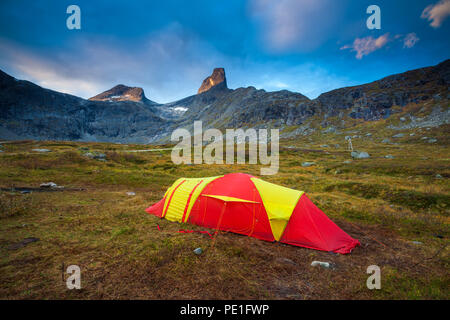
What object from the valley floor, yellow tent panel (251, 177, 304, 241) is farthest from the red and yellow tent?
the valley floor

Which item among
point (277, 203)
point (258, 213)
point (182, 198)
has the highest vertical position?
point (277, 203)

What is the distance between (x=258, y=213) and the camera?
8430 millimetres

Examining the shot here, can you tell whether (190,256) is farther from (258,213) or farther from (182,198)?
(182,198)

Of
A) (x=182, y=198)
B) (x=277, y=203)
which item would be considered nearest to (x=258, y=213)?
(x=277, y=203)

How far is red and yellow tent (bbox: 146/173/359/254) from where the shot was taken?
789 centimetres

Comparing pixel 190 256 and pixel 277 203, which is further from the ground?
pixel 277 203

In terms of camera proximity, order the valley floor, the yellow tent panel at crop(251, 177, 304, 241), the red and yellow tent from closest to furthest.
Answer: the valley floor
the red and yellow tent
the yellow tent panel at crop(251, 177, 304, 241)

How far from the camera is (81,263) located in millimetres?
5742

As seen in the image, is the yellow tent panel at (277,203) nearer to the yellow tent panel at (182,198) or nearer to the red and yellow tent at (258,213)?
the red and yellow tent at (258,213)

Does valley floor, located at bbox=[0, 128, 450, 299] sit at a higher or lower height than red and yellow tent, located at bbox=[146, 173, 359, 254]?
lower

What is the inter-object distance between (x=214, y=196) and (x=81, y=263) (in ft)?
17.0

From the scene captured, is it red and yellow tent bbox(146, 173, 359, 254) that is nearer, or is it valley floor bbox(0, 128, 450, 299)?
valley floor bbox(0, 128, 450, 299)

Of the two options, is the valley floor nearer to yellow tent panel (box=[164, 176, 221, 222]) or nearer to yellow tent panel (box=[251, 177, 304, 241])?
yellow tent panel (box=[164, 176, 221, 222])
